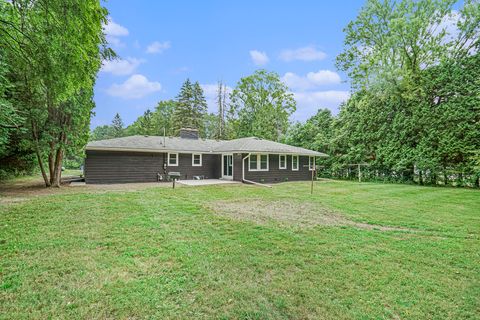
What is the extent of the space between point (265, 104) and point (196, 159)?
18.9 m

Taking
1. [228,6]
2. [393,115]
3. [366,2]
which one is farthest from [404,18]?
[228,6]

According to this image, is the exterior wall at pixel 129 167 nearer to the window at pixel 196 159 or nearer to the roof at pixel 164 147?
the window at pixel 196 159

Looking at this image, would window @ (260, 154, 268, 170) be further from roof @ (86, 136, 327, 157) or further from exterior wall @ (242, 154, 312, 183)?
roof @ (86, 136, 327, 157)

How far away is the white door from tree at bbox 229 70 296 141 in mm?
15419

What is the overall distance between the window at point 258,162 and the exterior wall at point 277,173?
9.0 inches

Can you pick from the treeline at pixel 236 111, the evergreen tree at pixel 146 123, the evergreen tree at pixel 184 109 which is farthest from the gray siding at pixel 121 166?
the evergreen tree at pixel 146 123

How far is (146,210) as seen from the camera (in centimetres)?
703

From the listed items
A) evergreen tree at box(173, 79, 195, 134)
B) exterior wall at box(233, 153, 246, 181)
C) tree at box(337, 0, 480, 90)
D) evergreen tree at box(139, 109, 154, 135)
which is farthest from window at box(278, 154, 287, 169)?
evergreen tree at box(139, 109, 154, 135)

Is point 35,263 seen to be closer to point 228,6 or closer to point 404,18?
point 228,6

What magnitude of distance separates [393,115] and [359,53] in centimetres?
696

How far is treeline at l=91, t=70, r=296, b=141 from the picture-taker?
108 ft

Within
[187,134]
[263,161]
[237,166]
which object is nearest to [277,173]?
[263,161]

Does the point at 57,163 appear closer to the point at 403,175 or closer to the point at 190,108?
the point at 403,175

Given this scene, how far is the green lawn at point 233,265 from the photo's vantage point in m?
2.66
